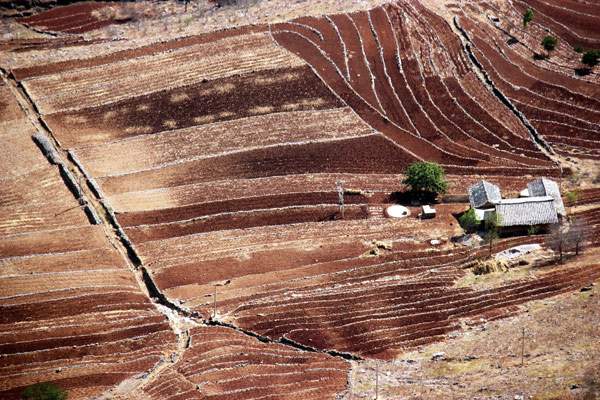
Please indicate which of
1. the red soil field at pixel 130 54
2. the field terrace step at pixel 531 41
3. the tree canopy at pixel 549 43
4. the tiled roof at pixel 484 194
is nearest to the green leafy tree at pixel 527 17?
the field terrace step at pixel 531 41

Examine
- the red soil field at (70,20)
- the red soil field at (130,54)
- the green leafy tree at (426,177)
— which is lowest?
the green leafy tree at (426,177)

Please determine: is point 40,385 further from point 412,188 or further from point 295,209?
point 412,188

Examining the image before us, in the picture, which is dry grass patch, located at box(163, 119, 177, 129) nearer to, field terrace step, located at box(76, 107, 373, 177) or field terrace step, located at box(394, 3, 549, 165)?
field terrace step, located at box(76, 107, 373, 177)

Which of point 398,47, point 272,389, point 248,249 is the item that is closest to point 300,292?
point 248,249

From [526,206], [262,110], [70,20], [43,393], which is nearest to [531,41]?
[262,110]

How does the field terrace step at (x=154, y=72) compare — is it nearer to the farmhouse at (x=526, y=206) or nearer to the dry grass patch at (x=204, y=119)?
the dry grass patch at (x=204, y=119)

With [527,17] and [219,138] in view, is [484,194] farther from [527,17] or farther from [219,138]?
[527,17]
